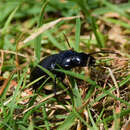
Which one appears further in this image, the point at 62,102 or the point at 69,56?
the point at 69,56

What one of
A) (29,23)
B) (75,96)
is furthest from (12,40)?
(75,96)

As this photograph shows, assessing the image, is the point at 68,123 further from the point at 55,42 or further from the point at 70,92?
the point at 55,42

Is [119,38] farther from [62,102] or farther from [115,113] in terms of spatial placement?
[115,113]

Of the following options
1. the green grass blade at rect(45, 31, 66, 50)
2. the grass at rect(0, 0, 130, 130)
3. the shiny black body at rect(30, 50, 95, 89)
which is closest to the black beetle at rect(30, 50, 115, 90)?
the shiny black body at rect(30, 50, 95, 89)

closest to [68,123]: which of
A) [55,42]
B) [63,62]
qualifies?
[63,62]

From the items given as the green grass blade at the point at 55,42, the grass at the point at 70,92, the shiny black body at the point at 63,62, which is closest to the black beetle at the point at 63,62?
the shiny black body at the point at 63,62

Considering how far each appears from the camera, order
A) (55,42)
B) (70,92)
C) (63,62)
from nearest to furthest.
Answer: (70,92)
(63,62)
(55,42)

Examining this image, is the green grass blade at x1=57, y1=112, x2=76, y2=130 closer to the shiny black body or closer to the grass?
the grass

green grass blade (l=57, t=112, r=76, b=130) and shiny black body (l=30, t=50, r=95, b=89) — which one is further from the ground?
shiny black body (l=30, t=50, r=95, b=89)
